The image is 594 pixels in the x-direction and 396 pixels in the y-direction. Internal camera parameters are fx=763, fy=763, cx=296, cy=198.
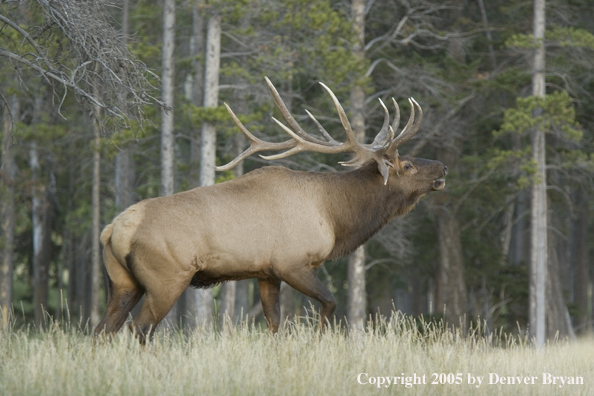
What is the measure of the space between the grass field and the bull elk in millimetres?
571

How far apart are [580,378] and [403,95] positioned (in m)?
11.6

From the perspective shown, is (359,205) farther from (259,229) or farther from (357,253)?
(357,253)

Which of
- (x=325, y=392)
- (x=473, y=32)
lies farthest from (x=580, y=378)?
(x=473, y=32)

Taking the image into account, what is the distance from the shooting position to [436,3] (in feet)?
66.9

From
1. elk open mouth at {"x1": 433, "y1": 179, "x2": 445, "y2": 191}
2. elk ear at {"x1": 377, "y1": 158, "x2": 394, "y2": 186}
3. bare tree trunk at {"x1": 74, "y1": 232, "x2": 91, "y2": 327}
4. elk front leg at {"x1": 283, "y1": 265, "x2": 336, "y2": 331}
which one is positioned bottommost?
bare tree trunk at {"x1": 74, "y1": 232, "x2": 91, "y2": 327}

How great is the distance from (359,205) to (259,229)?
1.45m

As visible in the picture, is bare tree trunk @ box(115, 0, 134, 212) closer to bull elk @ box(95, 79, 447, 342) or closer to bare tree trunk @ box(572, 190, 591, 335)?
bull elk @ box(95, 79, 447, 342)

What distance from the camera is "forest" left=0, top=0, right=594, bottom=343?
52.6 feet

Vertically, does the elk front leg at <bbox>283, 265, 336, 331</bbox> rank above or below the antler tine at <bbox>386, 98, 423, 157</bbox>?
below

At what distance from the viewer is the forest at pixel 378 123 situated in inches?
632

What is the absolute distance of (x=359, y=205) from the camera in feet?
29.2

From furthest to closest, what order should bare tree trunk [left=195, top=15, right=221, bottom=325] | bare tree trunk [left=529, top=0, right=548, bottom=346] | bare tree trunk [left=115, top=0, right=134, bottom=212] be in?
bare tree trunk [left=115, top=0, right=134, bottom=212]
bare tree trunk [left=529, top=0, right=548, bottom=346]
bare tree trunk [left=195, top=15, right=221, bottom=325]

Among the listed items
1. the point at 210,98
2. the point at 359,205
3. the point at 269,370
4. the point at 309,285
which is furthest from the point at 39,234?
the point at 269,370

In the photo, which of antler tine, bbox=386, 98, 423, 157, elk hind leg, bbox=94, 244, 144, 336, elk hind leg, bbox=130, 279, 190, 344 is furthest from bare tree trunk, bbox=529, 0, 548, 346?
elk hind leg, bbox=94, 244, 144, 336
